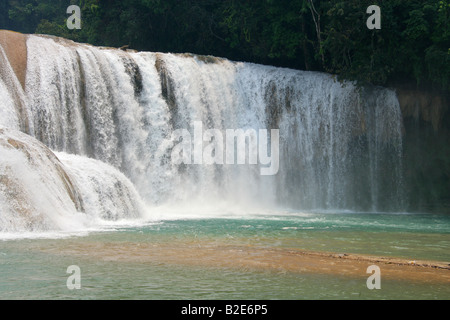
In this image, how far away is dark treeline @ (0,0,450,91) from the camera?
25.6m

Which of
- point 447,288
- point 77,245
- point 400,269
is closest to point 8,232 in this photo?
point 77,245

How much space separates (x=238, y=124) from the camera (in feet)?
88.8

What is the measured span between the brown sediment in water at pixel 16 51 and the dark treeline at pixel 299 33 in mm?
10740

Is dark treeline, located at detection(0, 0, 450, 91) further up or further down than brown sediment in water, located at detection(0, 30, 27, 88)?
further up

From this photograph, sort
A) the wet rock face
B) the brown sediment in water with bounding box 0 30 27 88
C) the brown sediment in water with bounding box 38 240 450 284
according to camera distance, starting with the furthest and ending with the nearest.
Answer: the wet rock face → the brown sediment in water with bounding box 0 30 27 88 → the brown sediment in water with bounding box 38 240 450 284

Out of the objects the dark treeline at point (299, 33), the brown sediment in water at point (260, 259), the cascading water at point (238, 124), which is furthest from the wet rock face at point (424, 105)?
the brown sediment in water at point (260, 259)

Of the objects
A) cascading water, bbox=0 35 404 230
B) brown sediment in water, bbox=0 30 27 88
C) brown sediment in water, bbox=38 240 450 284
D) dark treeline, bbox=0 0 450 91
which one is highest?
dark treeline, bbox=0 0 450 91

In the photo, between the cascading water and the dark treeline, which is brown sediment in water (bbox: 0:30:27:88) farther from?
the dark treeline

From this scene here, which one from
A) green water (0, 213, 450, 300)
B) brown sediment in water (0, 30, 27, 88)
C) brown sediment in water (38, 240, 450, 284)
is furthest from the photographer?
brown sediment in water (0, 30, 27, 88)

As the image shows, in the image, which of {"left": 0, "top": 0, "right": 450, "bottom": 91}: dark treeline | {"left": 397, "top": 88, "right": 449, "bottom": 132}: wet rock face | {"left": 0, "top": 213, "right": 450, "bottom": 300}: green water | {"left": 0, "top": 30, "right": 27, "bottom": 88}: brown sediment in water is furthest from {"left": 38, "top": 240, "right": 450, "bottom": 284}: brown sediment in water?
{"left": 397, "top": 88, "right": 449, "bottom": 132}: wet rock face

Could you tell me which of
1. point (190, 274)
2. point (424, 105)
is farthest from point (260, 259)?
point (424, 105)

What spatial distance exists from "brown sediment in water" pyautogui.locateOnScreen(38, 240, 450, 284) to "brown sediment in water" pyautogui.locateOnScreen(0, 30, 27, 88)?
10.5 meters

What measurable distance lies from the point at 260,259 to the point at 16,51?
13754 mm
